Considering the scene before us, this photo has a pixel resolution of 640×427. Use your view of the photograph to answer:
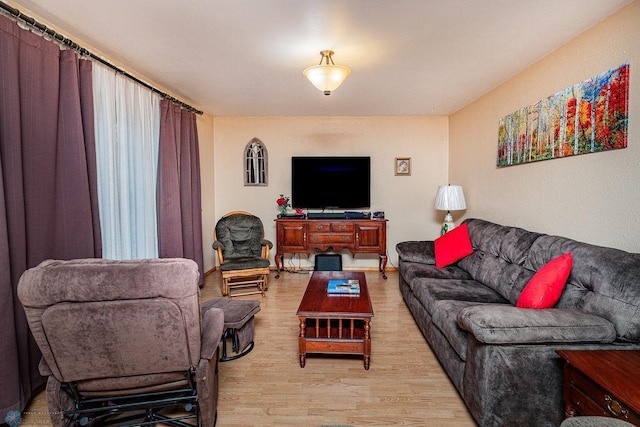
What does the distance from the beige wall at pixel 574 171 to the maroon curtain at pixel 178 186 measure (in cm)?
358

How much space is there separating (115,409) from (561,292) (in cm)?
251

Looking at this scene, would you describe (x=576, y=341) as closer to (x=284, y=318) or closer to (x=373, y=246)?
(x=284, y=318)

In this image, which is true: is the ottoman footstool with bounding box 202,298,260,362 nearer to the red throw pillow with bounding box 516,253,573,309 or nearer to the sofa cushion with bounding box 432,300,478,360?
the sofa cushion with bounding box 432,300,478,360

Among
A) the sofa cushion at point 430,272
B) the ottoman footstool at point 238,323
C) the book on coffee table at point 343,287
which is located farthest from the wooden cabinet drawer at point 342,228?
the ottoman footstool at point 238,323

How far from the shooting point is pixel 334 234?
443cm

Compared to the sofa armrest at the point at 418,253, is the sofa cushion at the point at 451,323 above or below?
below

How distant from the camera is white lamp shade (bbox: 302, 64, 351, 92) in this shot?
2377mm

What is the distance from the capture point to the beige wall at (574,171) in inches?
75.1

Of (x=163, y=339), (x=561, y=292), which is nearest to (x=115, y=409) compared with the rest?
(x=163, y=339)

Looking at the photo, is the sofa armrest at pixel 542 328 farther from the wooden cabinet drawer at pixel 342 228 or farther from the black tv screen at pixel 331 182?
the black tv screen at pixel 331 182

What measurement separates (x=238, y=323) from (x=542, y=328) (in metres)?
1.87

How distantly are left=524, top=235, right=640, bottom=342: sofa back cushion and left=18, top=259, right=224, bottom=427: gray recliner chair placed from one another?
2.05 m

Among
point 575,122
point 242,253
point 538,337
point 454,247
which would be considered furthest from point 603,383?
point 242,253

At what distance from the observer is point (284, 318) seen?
10.3ft
